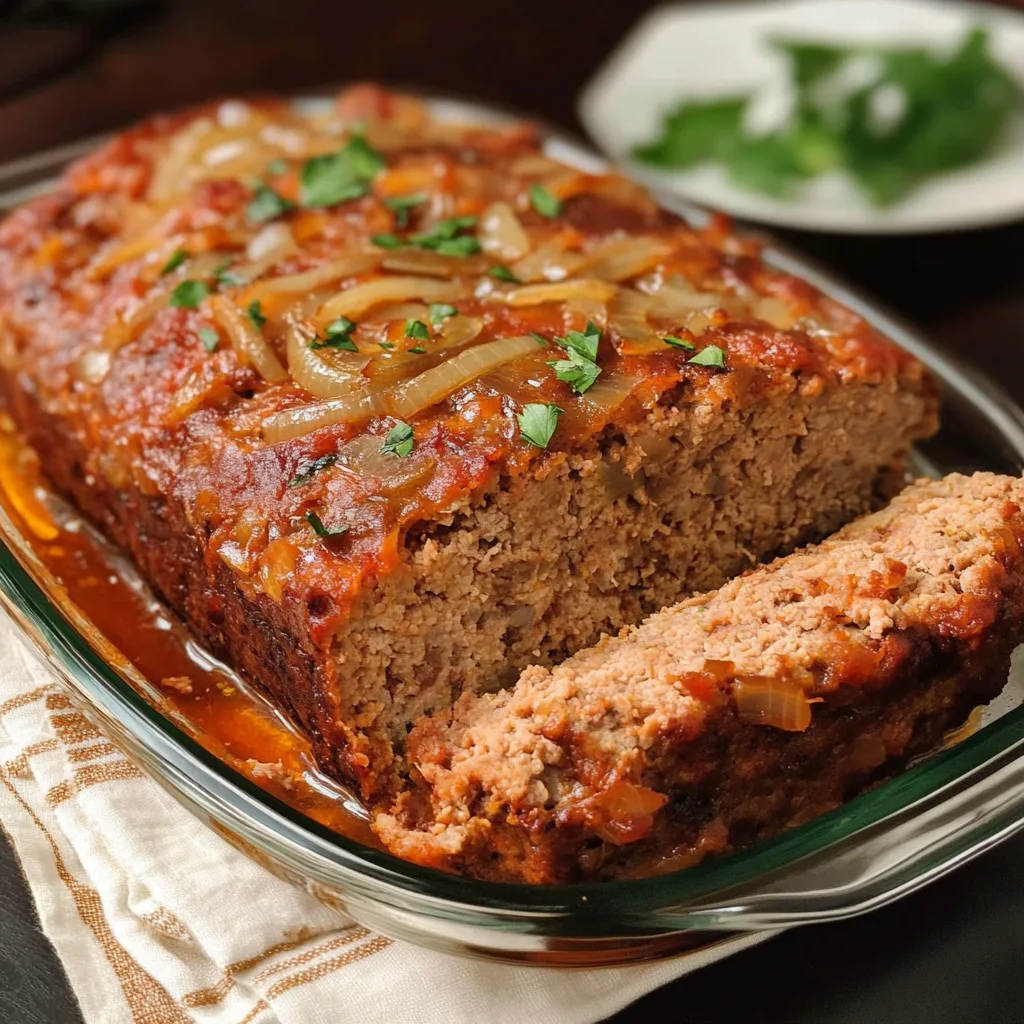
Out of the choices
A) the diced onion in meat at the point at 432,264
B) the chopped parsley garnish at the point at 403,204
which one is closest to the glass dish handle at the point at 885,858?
the diced onion in meat at the point at 432,264

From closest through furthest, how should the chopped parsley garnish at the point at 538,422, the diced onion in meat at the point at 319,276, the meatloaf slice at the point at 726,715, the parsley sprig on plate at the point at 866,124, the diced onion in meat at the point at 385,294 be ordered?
the meatloaf slice at the point at 726,715 → the chopped parsley garnish at the point at 538,422 → the diced onion in meat at the point at 385,294 → the diced onion in meat at the point at 319,276 → the parsley sprig on plate at the point at 866,124

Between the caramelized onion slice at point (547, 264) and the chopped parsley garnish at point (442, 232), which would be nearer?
the caramelized onion slice at point (547, 264)

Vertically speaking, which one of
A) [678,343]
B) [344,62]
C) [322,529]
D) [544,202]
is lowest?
[322,529]

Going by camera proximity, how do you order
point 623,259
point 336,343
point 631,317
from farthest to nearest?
1. point 623,259
2. point 631,317
3. point 336,343

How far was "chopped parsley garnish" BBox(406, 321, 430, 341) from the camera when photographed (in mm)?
3885

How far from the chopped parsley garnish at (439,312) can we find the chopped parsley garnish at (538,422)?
1.73 ft

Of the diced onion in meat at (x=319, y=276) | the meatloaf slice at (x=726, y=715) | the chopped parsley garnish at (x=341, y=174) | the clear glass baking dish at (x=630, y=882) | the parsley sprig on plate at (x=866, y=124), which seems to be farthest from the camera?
the parsley sprig on plate at (x=866, y=124)

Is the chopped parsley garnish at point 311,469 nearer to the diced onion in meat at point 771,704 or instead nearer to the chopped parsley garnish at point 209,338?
the chopped parsley garnish at point 209,338

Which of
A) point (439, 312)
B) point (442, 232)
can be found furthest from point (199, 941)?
point (442, 232)

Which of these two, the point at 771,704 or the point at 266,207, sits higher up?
the point at 266,207

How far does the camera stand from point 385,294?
4105mm

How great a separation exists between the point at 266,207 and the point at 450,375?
1.41 meters

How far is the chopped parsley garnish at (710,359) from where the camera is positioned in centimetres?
382

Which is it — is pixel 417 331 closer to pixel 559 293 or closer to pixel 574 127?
pixel 559 293
